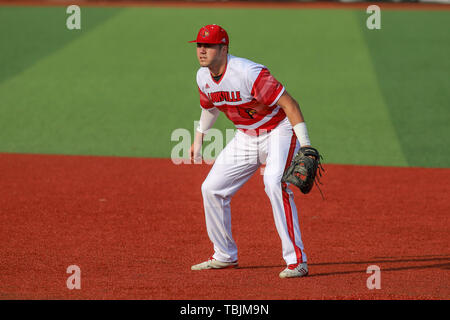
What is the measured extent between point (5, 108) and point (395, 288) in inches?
420

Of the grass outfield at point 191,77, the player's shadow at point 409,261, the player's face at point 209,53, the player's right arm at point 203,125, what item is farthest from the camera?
the grass outfield at point 191,77

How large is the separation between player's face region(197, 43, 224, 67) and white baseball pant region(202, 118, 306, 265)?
0.71 metres

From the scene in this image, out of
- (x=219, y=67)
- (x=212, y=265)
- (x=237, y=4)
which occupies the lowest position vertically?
(x=212, y=265)

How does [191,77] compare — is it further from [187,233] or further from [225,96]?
[225,96]

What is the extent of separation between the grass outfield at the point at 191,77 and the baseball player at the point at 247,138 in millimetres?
5322

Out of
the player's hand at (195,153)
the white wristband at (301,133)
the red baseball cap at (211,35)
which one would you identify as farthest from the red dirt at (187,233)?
the red baseball cap at (211,35)

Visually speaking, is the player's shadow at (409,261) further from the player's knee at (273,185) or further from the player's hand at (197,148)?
the player's hand at (197,148)

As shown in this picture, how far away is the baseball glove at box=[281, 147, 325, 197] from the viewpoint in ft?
19.0

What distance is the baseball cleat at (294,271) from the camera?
238 inches

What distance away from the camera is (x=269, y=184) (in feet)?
19.7

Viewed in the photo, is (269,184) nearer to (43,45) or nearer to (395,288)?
(395,288)

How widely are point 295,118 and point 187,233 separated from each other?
2.27m

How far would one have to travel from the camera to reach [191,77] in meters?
16.8

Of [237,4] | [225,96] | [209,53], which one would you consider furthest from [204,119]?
[237,4]
